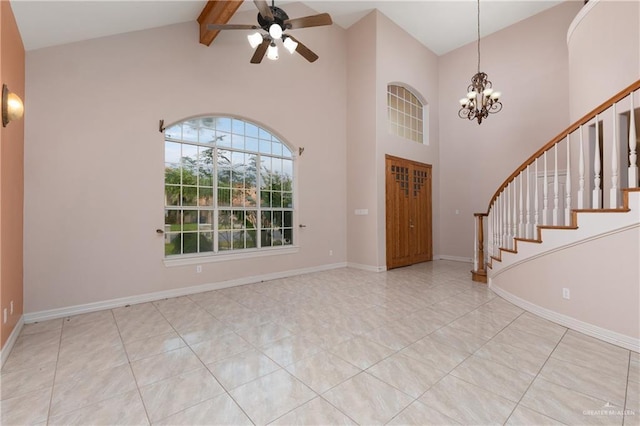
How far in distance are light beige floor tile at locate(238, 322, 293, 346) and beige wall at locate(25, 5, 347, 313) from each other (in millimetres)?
1893

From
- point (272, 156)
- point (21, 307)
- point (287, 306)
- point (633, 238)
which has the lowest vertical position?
point (287, 306)

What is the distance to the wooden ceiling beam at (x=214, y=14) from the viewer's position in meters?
3.62

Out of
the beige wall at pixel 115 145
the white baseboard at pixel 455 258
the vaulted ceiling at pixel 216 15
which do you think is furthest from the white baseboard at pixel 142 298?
the white baseboard at pixel 455 258

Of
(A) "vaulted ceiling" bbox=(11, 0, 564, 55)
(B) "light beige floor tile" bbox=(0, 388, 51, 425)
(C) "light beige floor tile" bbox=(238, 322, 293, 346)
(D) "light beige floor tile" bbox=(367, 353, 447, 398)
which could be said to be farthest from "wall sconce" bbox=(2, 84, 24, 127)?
(D) "light beige floor tile" bbox=(367, 353, 447, 398)

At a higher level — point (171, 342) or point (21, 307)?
point (21, 307)

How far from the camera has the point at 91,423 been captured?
166 cm

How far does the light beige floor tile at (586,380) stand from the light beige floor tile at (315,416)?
1.58 metres

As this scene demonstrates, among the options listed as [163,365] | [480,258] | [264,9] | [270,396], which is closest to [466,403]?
[270,396]

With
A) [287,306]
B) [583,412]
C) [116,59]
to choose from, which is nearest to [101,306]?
[287,306]

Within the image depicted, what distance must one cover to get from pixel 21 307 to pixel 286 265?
356 cm

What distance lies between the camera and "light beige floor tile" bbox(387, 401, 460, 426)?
1.63 metres

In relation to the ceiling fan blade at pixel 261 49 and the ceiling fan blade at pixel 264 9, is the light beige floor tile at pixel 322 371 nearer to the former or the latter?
the ceiling fan blade at pixel 264 9

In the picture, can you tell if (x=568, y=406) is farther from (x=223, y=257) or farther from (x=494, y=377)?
(x=223, y=257)

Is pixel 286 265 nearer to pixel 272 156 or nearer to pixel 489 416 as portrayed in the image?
pixel 272 156
